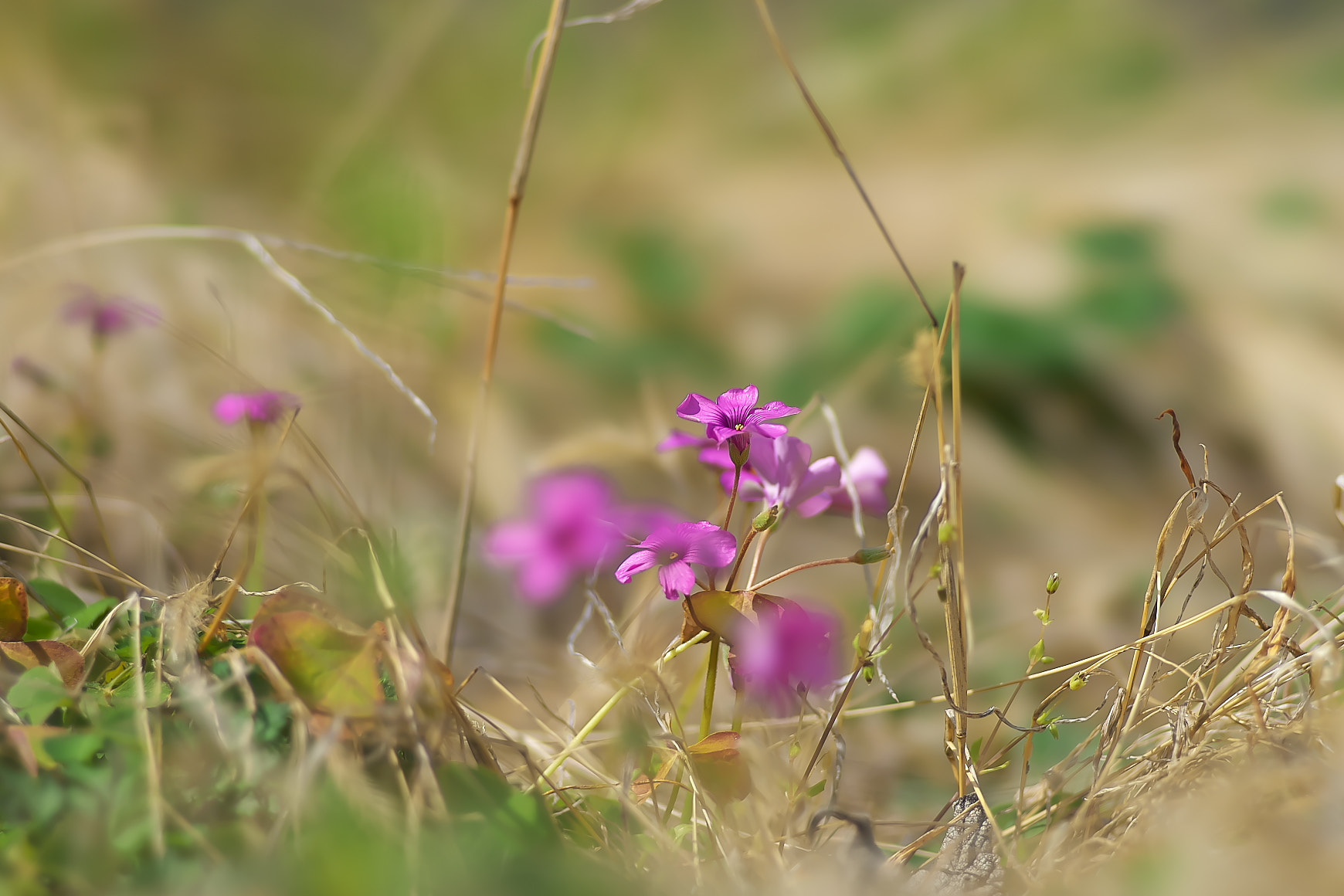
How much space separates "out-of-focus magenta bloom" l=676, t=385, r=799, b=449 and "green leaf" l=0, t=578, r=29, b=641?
401mm

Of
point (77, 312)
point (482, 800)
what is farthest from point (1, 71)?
point (482, 800)

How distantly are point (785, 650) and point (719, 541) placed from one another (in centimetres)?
7

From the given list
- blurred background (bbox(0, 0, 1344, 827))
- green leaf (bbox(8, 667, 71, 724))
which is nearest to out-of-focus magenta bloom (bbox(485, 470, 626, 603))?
blurred background (bbox(0, 0, 1344, 827))

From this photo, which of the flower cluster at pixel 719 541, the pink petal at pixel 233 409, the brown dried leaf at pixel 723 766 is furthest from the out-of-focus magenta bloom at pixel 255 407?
the brown dried leaf at pixel 723 766

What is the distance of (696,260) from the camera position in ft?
9.55

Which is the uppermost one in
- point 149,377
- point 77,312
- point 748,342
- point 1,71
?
point 1,71

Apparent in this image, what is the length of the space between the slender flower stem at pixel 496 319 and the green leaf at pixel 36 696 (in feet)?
0.60

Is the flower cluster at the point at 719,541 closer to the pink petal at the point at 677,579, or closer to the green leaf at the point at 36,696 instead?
the pink petal at the point at 677,579

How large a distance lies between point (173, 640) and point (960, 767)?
43 cm

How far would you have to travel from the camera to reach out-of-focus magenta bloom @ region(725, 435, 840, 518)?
Result: 0.51 meters

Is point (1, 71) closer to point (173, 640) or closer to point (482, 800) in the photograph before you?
point (173, 640)

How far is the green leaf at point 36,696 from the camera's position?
45 cm

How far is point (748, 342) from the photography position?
99.4 inches

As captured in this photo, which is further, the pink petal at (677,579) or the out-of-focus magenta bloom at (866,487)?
the out-of-focus magenta bloom at (866,487)
